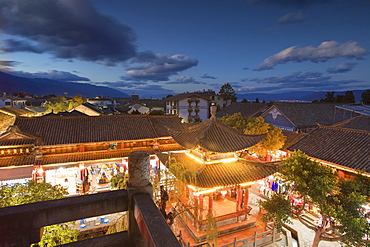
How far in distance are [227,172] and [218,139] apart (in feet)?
7.53

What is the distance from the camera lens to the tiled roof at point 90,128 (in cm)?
1891

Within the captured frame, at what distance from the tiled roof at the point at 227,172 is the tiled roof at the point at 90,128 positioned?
8983 mm

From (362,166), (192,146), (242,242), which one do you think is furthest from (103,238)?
(362,166)

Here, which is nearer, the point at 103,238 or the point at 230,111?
the point at 103,238

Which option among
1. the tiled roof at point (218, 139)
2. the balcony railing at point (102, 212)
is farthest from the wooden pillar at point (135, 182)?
the tiled roof at point (218, 139)

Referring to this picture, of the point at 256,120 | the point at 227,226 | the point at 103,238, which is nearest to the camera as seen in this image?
the point at 103,238

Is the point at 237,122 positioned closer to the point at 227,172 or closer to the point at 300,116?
the point at 227,172

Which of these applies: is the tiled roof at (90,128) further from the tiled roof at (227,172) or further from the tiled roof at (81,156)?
the tiled roof at (227,172)

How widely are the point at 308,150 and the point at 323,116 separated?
24.6 metres

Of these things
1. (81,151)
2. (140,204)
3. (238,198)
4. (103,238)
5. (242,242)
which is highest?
(140,204)

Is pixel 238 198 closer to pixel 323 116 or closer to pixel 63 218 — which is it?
pixel 63 218

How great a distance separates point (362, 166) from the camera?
13.2 metres

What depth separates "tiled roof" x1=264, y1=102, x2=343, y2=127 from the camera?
3409 cm

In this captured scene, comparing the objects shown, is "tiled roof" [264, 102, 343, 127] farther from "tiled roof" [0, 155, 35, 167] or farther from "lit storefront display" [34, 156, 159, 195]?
"tiled roof" [0, 155, 35, 167]
